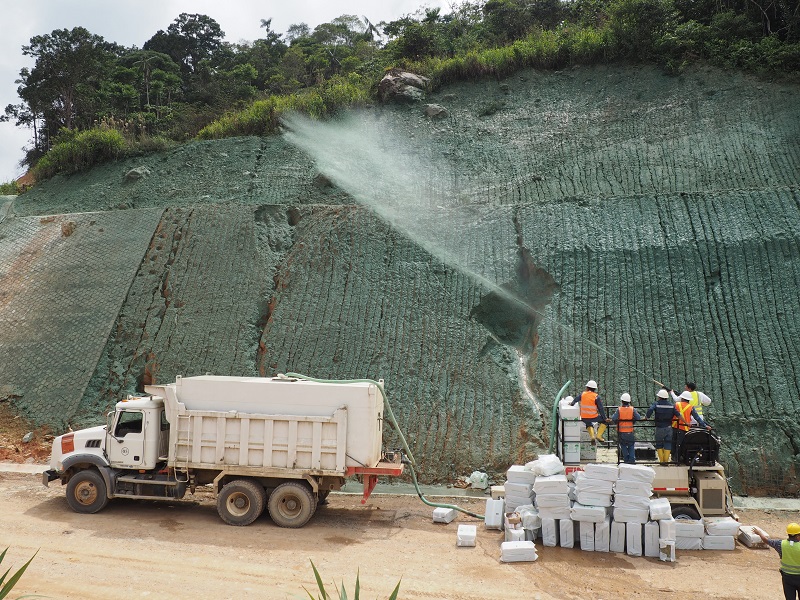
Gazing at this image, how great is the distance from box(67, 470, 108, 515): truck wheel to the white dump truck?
0.02 meters

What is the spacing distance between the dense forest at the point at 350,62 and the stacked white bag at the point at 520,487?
661 inches

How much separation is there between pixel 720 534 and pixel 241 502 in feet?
25.1

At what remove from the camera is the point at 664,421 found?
11609 millimetres

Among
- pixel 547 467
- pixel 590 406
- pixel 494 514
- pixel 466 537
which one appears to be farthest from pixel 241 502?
pixel 590 406

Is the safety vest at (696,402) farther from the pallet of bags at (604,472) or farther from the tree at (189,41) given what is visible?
the tree at (189,41)

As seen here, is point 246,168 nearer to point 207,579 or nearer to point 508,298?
point 508,298

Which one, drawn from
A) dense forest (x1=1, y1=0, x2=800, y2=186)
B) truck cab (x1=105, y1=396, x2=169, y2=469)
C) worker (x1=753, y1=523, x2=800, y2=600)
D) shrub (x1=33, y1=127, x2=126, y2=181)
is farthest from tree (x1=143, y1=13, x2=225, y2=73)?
worker (x1=753, y1=523, x2=800, y2=600)

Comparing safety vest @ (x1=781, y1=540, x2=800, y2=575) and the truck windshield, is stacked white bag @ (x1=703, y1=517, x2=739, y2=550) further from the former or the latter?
the truck windshield

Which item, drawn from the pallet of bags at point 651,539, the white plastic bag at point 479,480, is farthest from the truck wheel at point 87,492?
the pallet of bags at point 651,539

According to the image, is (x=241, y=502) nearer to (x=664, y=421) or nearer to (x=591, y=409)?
(x=591, y=409)

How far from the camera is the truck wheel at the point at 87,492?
40.4 feet

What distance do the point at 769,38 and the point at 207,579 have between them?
74.5ft

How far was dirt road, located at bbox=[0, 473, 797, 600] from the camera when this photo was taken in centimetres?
927

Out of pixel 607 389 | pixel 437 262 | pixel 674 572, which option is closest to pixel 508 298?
pixel 437 262
